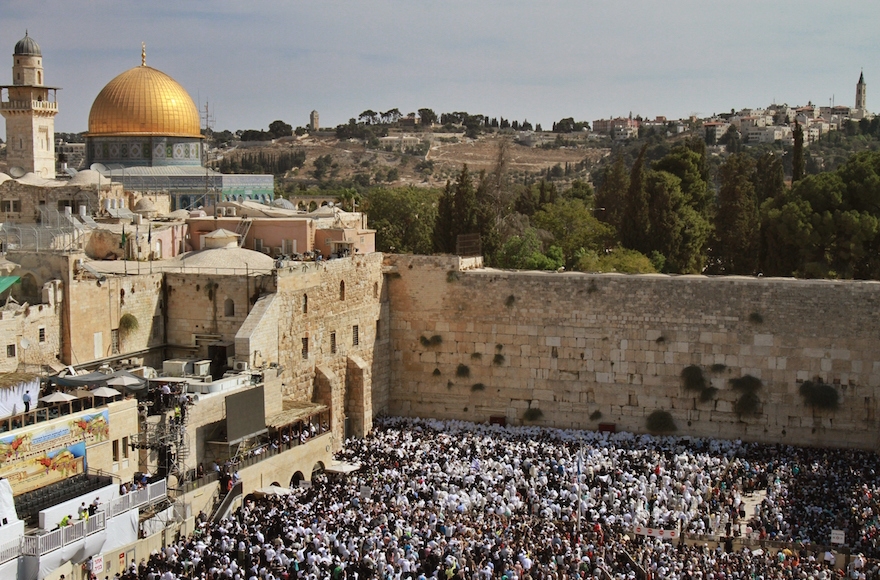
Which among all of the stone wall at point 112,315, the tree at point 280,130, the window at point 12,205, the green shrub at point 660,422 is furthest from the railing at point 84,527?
the tree at point 280,130

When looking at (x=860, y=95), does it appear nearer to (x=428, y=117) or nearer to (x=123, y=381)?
(x=428, y=117)

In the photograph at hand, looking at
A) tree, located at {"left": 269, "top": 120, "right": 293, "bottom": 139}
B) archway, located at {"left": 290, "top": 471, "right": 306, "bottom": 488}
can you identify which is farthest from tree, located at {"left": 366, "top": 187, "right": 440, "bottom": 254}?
tree, located at {"left": 269, "top": 120, "right": 293, "bottom": 139}

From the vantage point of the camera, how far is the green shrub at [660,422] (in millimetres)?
26469

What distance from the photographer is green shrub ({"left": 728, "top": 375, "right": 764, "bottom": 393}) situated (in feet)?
85.0

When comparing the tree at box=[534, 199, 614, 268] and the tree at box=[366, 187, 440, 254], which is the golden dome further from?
the tree at box=[534, 199, 614, 268]

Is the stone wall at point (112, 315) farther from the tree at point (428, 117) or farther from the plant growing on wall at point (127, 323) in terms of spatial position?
the tree at point (428, 117)

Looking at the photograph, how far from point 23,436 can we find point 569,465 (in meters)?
11.4

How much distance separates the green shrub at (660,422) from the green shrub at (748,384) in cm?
181

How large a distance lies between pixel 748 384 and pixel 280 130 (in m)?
104

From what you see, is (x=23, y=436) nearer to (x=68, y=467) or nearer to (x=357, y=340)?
(x=68, y=467)

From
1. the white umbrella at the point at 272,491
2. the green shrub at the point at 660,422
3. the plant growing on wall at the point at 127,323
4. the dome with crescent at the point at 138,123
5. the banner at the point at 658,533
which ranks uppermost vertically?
the dome with crescent at the point at 138,123

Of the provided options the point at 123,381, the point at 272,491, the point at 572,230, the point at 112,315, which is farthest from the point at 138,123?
the point at 272,491

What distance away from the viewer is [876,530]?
1936 cm

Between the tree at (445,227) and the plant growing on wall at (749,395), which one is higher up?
the tree at (445,227)
